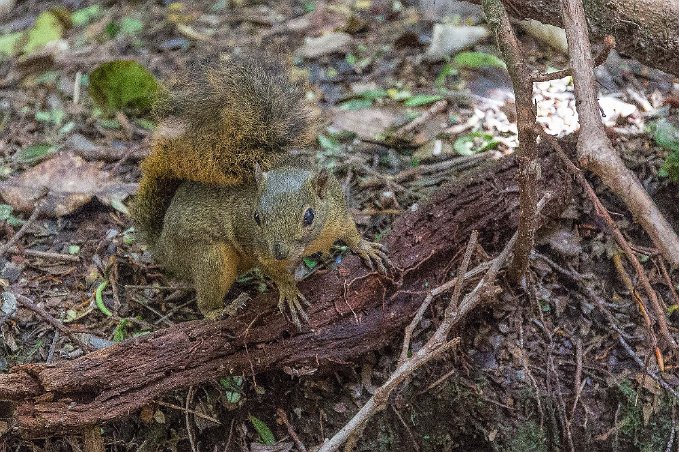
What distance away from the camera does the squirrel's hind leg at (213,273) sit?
124 inches

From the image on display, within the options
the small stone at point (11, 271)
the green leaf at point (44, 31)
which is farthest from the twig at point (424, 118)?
the green leaf at point (44, 31)

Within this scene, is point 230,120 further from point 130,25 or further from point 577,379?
point 130,25

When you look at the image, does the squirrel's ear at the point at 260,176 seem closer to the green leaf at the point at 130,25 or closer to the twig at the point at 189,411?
the twig at the point at 189,411

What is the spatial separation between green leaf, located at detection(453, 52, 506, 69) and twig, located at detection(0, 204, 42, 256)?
102 inches

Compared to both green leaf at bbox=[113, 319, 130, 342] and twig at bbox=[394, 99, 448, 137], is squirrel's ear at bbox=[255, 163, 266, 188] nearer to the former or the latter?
green leaf at bbox=[113, 319, 130, 342]

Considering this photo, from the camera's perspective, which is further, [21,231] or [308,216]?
[21,231]

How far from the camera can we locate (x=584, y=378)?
3207 millimetres

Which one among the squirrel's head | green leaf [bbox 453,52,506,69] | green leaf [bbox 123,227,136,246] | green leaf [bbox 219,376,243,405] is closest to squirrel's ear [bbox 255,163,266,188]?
Result: the squirrel's head

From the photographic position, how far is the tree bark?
2.93 meters

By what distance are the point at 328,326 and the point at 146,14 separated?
370 cm

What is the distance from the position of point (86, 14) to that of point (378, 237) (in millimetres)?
3626

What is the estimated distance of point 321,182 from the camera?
3.03 meters

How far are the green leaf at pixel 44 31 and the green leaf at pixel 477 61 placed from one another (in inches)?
117

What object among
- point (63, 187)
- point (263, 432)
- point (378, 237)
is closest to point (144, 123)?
point (63, 187)
